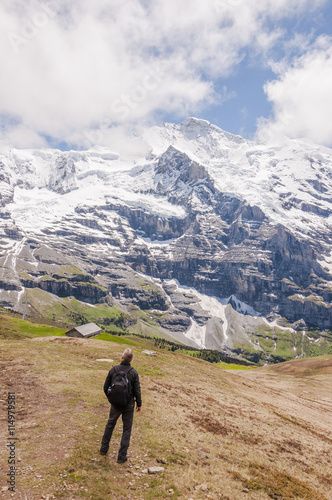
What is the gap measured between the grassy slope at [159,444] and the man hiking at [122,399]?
0.70 meters

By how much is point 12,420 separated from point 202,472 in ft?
33.4

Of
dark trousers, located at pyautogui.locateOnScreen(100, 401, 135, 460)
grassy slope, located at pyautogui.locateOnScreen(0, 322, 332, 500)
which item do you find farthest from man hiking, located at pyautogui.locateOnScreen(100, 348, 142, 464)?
grassy slope, located at pyautogui.locateOnScreen(0, 322, 332, 500)

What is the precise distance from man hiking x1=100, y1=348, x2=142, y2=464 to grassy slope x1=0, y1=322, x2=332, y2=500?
2.29 feet

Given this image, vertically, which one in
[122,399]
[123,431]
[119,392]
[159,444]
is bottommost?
[159,444]

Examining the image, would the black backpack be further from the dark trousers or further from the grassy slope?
the grassy slope

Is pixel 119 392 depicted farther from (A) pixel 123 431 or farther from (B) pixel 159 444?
(B) pixel 159 444

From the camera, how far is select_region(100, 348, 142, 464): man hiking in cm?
1359

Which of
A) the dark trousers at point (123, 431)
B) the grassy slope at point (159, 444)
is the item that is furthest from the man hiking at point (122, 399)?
the grassy slope at point (159, 444)

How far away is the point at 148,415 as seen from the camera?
2103 cm

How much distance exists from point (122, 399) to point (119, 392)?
333 millimetres

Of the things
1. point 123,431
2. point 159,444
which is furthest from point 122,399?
point 159,444

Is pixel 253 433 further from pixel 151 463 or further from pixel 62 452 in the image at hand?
pixel 62 452

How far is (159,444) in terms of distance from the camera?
1644 centimetres

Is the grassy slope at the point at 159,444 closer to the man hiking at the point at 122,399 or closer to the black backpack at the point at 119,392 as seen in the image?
the man hiking at the point at 122,399
